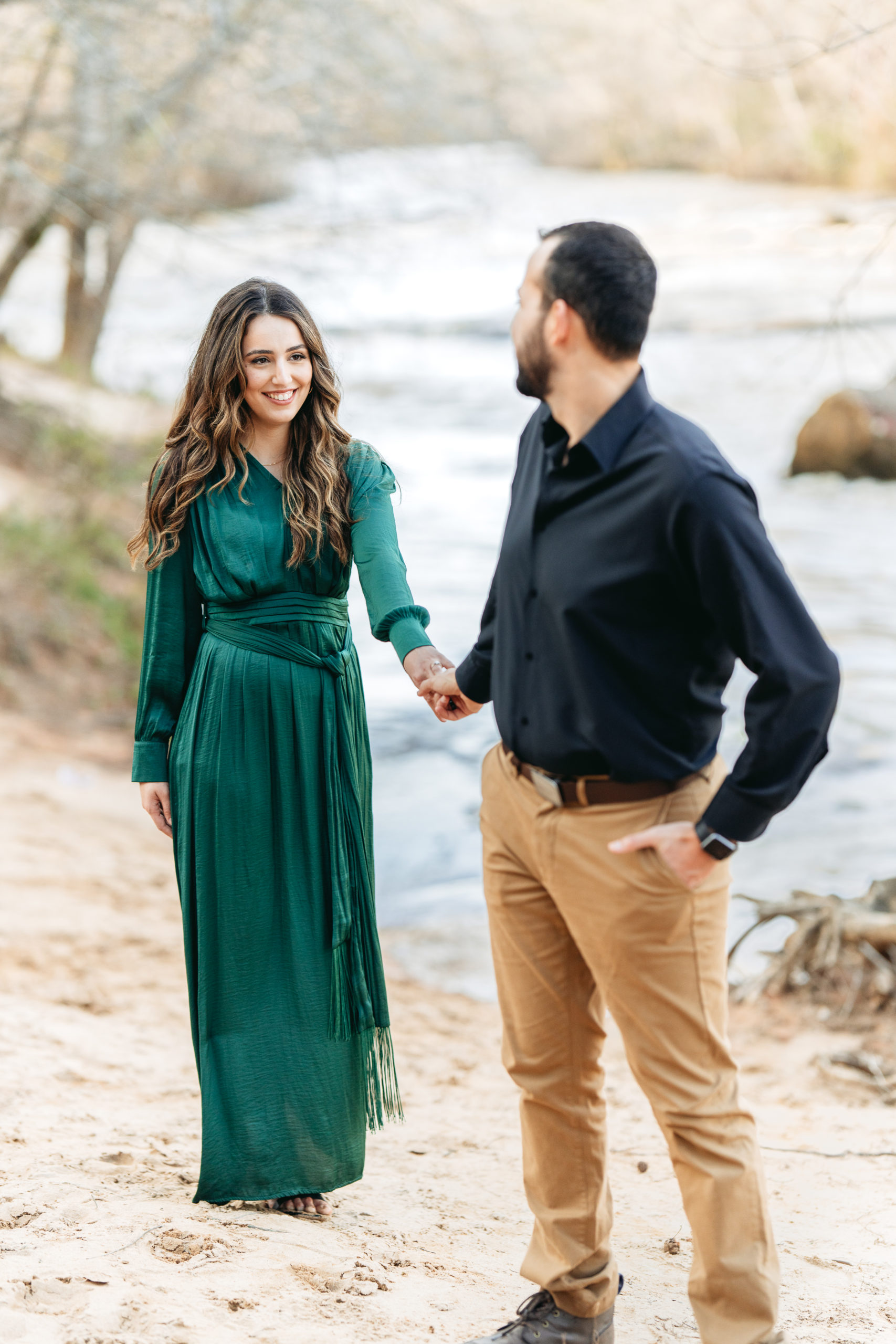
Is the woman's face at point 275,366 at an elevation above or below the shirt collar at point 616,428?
above

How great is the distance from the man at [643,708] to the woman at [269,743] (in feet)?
2.35

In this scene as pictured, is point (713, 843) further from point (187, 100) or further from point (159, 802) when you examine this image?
point (187, 100)

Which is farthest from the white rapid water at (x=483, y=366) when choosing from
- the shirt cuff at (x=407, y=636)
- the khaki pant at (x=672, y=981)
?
the khaki pant at (x=672, y=981)

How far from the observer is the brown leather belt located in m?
2.26

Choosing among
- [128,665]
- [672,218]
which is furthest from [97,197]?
[672,218]

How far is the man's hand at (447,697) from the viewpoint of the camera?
2785mm

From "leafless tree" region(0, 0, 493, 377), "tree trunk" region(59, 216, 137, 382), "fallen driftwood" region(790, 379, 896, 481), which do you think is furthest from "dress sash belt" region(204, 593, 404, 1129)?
"fallen driftwood" region(790, 379, 896, 481)

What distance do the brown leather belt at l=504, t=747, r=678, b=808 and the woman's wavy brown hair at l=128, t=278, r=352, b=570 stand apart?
3.08 feet

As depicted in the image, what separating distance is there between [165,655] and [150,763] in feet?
0.81

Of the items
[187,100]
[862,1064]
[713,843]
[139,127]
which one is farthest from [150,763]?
[187,100]

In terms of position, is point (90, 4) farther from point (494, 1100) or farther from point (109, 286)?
point (494, 1100)

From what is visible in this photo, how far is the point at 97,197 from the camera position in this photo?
1049 cm

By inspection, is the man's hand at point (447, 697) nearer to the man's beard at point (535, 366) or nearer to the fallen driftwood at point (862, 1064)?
the man's beard at point (535, 366)

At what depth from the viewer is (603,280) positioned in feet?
7.01
